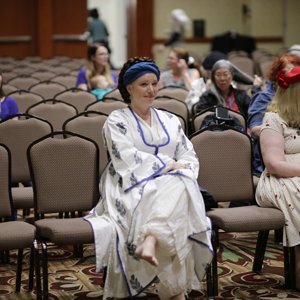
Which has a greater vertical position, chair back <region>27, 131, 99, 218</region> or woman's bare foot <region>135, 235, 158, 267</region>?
chair back <region>27, 131, 99, 218</region>

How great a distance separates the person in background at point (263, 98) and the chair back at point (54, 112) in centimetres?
171

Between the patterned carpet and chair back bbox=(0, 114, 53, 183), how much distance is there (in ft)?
2.02

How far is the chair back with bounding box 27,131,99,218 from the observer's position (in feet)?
15.8

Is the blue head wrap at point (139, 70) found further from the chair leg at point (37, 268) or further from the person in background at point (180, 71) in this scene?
the person in background at point (180, 71)

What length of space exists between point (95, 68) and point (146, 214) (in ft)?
15.5

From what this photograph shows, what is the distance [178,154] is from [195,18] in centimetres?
1349

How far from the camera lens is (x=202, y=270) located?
4383 millimetres

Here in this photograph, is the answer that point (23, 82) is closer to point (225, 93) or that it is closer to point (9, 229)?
point (225, 93)

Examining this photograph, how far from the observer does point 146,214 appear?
4.30 meters

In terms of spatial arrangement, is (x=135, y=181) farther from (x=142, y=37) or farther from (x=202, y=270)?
(x=142, y=37)

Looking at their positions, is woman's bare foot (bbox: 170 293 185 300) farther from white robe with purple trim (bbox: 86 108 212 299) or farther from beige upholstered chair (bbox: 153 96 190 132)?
beige upholstered chair (bbox: 153 96 190 132)

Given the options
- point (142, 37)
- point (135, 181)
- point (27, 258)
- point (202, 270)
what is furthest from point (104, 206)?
point (142, 37)

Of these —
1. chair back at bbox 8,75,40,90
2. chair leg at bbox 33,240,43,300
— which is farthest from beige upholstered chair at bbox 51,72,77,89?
chair leg at bbox 33,240,43,300

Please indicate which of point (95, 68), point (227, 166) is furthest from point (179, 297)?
point (95, 68)
